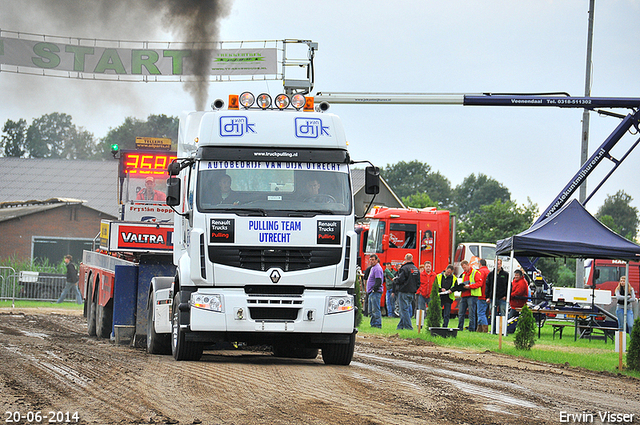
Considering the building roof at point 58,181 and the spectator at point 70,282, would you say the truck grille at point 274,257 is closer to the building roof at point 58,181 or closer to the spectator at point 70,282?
the spectator at point 70,282

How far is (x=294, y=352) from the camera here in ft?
46.1

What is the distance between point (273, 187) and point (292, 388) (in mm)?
3215

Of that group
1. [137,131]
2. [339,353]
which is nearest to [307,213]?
[339,353]

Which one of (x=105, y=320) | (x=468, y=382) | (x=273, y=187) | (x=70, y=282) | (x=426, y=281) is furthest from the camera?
(x=70, y=282)

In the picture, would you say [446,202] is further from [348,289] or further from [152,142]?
[348,289]

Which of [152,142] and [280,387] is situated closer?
[280,387]

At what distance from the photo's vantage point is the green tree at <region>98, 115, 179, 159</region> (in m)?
92.6

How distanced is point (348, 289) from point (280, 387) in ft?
8.67

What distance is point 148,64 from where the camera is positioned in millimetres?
29125

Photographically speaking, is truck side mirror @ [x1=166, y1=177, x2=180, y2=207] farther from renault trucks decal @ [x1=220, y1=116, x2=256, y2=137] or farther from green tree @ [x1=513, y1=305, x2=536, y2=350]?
green tree @ [x1=513, y1=305, x2=536, y2=350]

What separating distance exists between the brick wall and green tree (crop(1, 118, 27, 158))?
2368 inches

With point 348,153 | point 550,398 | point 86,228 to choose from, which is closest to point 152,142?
point 348,153

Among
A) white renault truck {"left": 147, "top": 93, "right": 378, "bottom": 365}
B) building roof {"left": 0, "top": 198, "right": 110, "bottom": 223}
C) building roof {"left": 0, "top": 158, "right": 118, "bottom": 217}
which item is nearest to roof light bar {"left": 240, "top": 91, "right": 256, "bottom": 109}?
white renault truck {"left": 147, "top": 93, "right": 378, "bottom": 365}

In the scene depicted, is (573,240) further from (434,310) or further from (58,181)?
(58,181)
